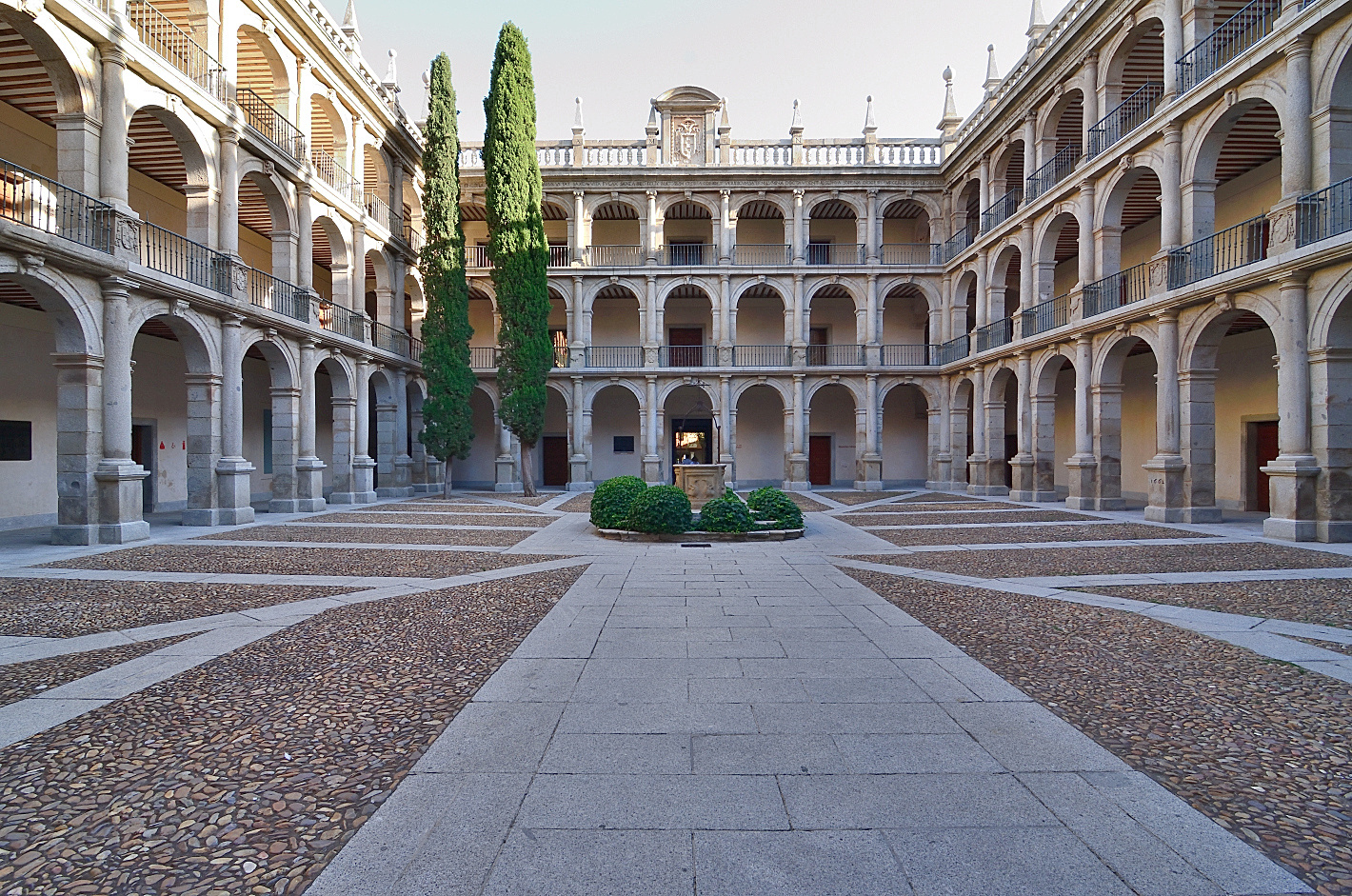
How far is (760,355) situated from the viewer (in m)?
27.2

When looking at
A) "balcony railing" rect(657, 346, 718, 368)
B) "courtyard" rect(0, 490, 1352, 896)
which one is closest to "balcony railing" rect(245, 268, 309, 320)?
"courtyard" rect(0, 490, 1352, 896)

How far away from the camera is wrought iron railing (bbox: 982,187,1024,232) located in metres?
21.4

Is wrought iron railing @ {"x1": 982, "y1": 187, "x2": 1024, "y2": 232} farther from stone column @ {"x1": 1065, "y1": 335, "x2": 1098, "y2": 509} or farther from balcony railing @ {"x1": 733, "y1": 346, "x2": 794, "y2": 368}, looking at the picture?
balcony railing @ {"x1": 733, "y1": 346, "x2": 794, "y2": 368}

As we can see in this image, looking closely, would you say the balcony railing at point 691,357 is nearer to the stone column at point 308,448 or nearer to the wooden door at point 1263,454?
the stone column at point 308,448

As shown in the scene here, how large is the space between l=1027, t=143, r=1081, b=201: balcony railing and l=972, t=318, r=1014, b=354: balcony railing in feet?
13.3

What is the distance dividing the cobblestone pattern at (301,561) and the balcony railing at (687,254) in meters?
18.9

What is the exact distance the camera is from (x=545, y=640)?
5.25 metres

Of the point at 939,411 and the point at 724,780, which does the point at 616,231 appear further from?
the point at 724,780

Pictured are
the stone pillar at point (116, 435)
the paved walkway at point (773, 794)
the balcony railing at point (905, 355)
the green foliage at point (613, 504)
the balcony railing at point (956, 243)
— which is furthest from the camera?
the balcony railing at point (905, 355)

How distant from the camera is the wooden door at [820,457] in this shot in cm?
2802

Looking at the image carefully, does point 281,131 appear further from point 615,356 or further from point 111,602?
point 111,602

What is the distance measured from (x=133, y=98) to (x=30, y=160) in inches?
118

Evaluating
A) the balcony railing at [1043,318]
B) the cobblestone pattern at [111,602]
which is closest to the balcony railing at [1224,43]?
the balcony railing at [1043,318]

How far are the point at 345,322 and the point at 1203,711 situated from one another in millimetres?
21364
